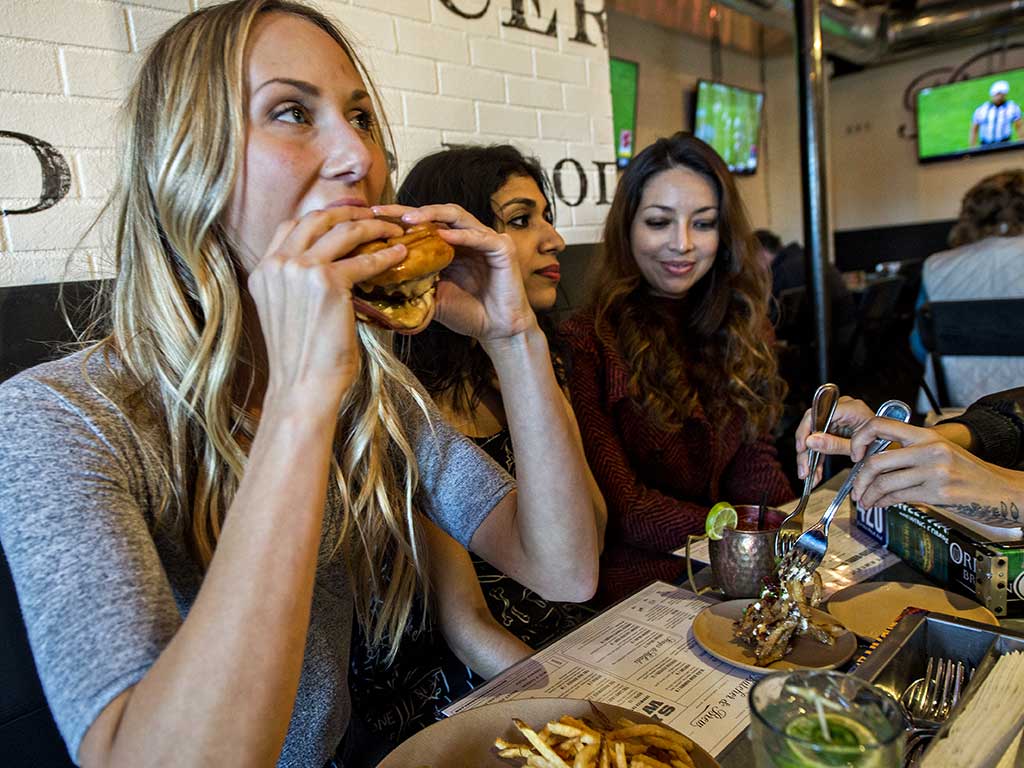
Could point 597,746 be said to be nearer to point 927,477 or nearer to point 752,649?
point 752,649

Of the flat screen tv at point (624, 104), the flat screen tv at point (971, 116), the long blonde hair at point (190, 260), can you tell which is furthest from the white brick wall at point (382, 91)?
the flat screen tv at point (971, 116)

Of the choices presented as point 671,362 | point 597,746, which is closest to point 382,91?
point 671,362

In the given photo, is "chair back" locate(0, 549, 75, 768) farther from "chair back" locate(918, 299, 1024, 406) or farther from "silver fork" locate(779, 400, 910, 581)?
"chair back" locate(918, 299, 1024, 406)

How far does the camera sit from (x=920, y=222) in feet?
26.7

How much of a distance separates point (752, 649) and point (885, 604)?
273 millimetres

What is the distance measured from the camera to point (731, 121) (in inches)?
292

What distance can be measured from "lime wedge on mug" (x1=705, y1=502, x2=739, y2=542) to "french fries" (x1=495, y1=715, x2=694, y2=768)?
517mm

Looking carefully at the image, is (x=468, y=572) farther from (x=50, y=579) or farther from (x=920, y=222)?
(x=920, y=222)

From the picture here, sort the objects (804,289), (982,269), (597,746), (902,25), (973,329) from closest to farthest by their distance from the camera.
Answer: (597,746), (973,329), (982,269), (804,289), (902,25)

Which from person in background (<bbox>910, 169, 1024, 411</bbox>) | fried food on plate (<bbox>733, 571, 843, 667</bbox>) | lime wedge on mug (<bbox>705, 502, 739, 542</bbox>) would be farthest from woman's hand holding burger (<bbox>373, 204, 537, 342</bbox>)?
person in background (<bbox>910, 169, 1024, 411</bbox>)

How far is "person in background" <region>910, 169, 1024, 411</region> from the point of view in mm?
3117

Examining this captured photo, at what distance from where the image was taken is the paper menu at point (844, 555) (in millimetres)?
1227

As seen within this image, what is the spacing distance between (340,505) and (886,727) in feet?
2.77

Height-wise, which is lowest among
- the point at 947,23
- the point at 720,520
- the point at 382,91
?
the point at 720,520
